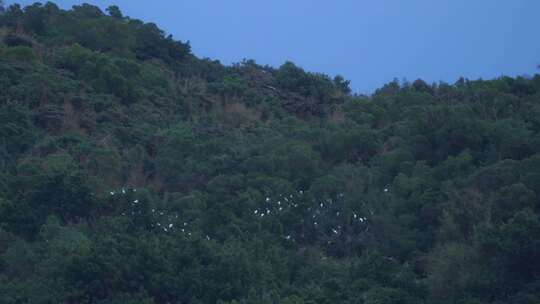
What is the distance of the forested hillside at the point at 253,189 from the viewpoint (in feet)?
35.6

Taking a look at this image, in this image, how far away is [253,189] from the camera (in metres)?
14.3

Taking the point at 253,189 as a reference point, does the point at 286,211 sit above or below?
below

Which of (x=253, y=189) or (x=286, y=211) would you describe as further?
(x=253, y=189)

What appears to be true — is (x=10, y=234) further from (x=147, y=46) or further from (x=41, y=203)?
(x=147, y=46)

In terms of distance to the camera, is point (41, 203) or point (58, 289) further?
point (41, 203)

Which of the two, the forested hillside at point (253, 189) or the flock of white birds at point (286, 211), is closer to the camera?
the forested hillside at point (253, 189)

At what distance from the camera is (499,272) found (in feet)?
34.1

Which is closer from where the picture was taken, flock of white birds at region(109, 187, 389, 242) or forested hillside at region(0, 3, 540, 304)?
forested hillside at region(0, 3, 540, 304)

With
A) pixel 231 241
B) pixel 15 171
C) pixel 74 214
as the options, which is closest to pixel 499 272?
pixel 231 241

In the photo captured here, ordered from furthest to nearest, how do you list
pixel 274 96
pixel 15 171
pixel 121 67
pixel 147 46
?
pixel 147 46, pixel 274 96, pixel 121 67, pixel 15 171

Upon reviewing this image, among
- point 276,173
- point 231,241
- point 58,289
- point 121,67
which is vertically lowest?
point 58,289

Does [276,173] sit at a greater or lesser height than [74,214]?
greater

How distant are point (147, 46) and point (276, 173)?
9993mm

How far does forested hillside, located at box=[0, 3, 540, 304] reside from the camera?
1084 centimetres
